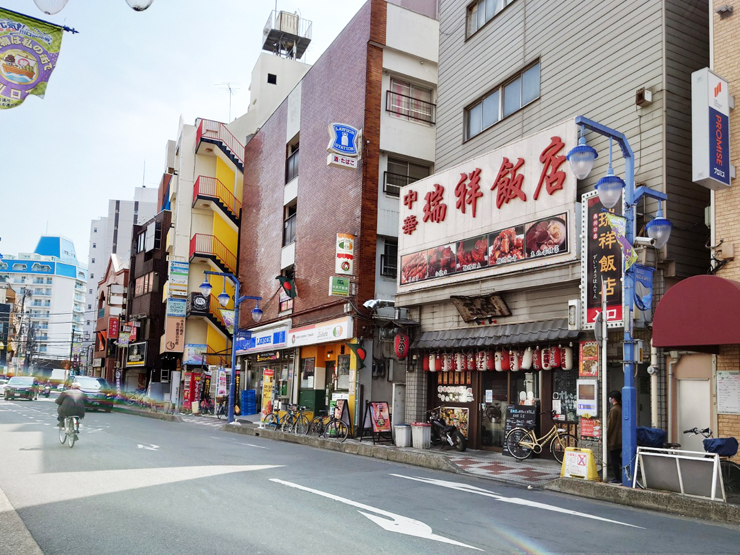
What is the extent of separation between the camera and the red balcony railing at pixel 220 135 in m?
45.0

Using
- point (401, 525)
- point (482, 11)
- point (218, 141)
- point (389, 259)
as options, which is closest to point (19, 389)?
point (218, 141)

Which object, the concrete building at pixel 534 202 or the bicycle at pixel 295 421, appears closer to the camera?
the concrete building at pixel 534 202

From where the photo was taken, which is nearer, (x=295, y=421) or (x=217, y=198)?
(x=295, y=421)

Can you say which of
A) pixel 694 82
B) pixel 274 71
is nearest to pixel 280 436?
pixel 694 82

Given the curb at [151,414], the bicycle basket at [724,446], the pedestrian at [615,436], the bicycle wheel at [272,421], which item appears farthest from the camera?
the curb at [151,414]

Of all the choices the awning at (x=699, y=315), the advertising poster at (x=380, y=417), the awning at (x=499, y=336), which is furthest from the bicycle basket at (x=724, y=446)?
the advertising poster at (x=380, y=417)

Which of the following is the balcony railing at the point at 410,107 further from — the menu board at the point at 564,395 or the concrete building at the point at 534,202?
the menu board at the point at 564,395

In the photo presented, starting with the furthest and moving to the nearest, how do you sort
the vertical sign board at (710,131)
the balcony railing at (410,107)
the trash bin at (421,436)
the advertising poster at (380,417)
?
the balcony railing at (410,107) < the advertising poster at (380,417) < the trash bin at (421,436) < the vertical sign board at (710,131)

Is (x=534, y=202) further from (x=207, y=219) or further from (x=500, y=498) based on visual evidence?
(x=207, y=219)

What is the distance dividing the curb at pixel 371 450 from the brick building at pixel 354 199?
2513mm

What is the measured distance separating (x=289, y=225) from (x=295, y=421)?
12.2 m

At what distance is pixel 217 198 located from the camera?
4444 centimetres

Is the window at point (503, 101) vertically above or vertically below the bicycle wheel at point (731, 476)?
above

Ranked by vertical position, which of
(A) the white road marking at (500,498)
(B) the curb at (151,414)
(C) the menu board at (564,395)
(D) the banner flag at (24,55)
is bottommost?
(B) the curb at (151,414)
